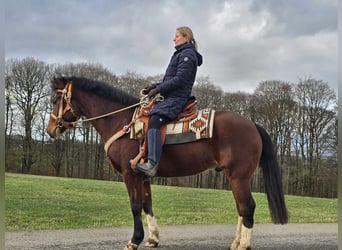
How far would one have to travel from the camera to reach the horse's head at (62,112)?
605cm

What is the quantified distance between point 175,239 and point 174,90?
2935mm

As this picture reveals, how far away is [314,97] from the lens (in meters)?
30.7

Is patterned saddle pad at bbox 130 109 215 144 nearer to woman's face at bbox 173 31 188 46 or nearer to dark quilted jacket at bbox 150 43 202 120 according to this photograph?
dark quilted jacket at bbox 150 43 202 120

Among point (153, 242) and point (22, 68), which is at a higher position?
point (22, 68)

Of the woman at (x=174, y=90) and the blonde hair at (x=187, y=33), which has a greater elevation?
the blonde hair at (x=187, y=33)

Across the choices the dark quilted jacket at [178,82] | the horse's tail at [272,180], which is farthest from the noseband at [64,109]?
the horse's tail at [272,180]

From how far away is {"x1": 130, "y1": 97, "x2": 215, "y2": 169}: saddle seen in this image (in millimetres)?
5453

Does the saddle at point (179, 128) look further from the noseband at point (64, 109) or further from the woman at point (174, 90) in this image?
the noseband at point (64, 109)

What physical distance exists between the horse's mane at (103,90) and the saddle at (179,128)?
452 millimetres

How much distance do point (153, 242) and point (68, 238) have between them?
6.01 feet

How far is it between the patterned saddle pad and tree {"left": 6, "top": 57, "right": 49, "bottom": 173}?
81.2 ft


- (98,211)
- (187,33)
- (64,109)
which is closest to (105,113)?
Answer: (64,109)

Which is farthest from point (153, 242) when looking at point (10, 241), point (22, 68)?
point (22, 68)

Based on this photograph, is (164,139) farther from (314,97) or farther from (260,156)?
(314,97)
